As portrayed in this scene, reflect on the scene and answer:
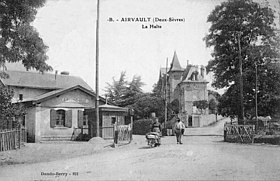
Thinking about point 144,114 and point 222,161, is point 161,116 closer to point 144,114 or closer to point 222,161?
point 144,114

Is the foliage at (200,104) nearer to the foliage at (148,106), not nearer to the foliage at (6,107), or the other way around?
the foliage at (148,106)

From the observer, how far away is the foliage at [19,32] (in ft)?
39.5

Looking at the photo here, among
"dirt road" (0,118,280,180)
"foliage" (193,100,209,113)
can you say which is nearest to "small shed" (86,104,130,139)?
"dirt road" (0,118,280,180)

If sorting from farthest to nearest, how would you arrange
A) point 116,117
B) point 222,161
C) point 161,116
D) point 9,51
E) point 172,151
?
point 161,116 < point 116,117 < point 9,51 < point 172,151 < point 222,161

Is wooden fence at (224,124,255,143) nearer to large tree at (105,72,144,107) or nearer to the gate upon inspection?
the gate

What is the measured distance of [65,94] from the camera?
68.0 ft

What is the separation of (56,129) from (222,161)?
13.3 m

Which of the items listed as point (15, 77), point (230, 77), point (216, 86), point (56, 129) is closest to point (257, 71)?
point (230, 77)

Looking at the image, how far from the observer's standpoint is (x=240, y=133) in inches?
648

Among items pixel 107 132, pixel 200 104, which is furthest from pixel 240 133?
pixel 200 104

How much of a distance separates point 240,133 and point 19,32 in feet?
37.5

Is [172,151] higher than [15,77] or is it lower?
lower

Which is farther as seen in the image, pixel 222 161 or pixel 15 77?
pixel 15 77

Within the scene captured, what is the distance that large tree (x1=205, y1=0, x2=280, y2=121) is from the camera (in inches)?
664
